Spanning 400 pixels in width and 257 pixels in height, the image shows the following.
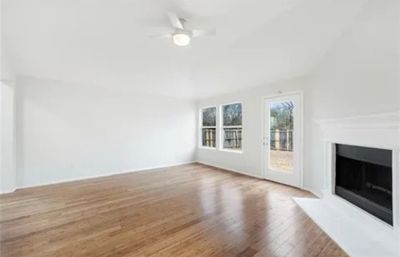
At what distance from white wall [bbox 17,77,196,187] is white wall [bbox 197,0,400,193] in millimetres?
2946

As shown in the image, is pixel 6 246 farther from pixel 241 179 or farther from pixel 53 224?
pixel 241 179

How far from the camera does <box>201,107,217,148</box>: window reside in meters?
7.09

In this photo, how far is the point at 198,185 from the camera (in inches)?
184

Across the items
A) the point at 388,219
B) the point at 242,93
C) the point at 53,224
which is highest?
the point at 242,93

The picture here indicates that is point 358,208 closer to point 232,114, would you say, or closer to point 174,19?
point 174,19

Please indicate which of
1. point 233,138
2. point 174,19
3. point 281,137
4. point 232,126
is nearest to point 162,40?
point 174,19

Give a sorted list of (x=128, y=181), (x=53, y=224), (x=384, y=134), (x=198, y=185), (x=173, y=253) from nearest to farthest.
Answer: (x=173, y=253), (x=384, y=134), (x=53, y=224), (x=198, y=185), (x=128, y=181)

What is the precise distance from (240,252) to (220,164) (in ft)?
14.8

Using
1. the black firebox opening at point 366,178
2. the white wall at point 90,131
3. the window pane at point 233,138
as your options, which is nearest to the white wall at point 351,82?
the black firebox opening at point 366,178

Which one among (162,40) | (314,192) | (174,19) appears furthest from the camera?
(314,192)

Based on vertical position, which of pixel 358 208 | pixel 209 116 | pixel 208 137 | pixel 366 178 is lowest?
pixel 358 208

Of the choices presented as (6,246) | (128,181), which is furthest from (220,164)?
(6,246)

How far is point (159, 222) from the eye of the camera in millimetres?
2879

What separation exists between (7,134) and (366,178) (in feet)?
20.1
